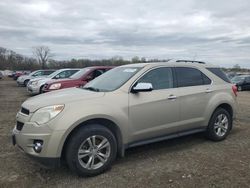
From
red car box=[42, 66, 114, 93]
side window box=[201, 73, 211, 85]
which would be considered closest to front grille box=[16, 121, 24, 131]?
side window box=[201, 73, 211, 85]

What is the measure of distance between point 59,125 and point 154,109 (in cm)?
171

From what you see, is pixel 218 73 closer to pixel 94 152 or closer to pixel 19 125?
pixel 94 152

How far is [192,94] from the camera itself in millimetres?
5281

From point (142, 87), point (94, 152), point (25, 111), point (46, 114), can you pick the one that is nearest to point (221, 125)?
point (142, 87)

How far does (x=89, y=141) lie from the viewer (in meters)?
3.99

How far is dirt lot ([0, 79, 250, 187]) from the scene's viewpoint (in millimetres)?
3824

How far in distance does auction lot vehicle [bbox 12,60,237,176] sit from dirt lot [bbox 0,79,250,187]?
11.2 inches

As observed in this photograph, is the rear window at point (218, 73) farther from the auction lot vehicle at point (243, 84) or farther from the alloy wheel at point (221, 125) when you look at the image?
the auction lot vehicle at point (243, 84)

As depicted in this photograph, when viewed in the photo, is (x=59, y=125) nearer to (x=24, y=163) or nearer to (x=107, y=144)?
(x=107, y=144)

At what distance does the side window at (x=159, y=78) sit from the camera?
486 centimetres

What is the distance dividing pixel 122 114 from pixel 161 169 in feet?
3.51

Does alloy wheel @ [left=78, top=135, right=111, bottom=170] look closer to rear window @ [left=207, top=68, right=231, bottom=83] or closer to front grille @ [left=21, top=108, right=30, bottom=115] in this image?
front grille @ [left=21, top=108, right=30, bottom=115]

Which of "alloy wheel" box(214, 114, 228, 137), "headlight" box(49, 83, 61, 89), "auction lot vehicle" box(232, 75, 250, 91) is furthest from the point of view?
"auction lot vehicle" box(232, 75, 250, 91)

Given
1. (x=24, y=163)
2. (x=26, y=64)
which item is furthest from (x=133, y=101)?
(x=26, y=64)
